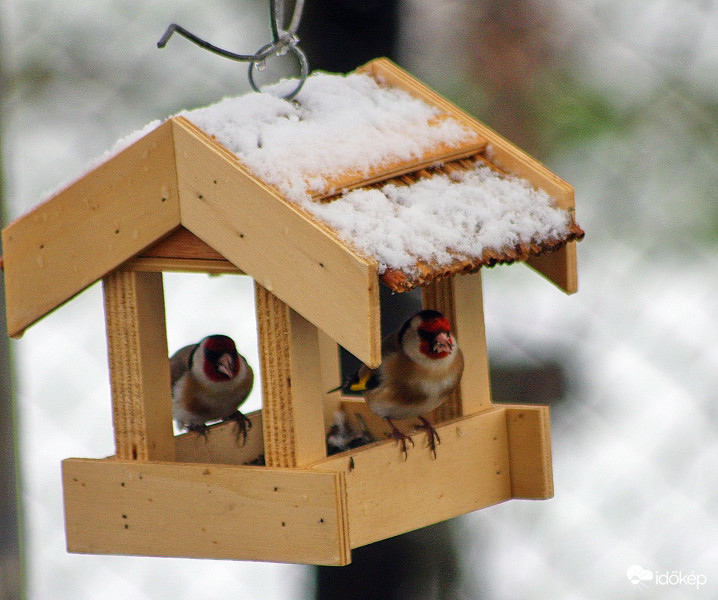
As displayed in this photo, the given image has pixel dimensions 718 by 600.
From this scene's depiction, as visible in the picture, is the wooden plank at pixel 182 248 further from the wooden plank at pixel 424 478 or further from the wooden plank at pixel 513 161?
the wooden plank at pixel 513 161

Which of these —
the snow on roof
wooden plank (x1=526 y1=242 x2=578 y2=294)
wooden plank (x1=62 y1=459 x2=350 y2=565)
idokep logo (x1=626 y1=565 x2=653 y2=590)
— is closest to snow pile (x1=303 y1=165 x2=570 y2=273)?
the snow on roof

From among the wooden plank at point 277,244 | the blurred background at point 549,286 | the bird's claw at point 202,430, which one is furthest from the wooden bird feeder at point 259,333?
the blurred background at point 549,286

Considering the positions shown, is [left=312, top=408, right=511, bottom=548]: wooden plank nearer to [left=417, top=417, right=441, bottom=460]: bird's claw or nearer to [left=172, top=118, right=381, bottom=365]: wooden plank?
[left=417, top=417, right=441, bottom=460]: bird's claw

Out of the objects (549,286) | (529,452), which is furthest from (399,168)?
(549,286)

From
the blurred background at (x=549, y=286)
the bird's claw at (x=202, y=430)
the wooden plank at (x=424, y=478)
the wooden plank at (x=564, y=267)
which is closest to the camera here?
the wooden plank at (x=424, y=478)

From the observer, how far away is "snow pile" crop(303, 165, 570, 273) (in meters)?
1.22

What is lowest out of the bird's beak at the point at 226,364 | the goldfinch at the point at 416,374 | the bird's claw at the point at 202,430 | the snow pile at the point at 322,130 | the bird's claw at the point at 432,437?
the bird's claw at the point at 432,437

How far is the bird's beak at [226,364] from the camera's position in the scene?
5.80 feet

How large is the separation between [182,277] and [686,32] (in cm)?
151

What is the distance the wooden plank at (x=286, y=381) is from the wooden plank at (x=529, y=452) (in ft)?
1.41

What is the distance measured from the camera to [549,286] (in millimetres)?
2730

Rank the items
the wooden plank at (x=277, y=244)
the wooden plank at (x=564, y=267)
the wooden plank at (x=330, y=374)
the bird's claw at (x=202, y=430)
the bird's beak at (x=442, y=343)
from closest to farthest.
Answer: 1. the wooden plank at (x=277, y=244)
2. the bird's beak at (x=442, y=343)
3. the wooden plank at (x=564, y=267)
4. the bird's claw at (x=202, y=430)
5. the wooden plank at (x=330, y=374)

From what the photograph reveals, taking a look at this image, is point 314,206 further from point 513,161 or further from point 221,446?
point 221,446

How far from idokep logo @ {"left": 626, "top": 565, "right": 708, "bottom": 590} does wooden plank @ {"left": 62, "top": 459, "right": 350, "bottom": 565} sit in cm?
154
